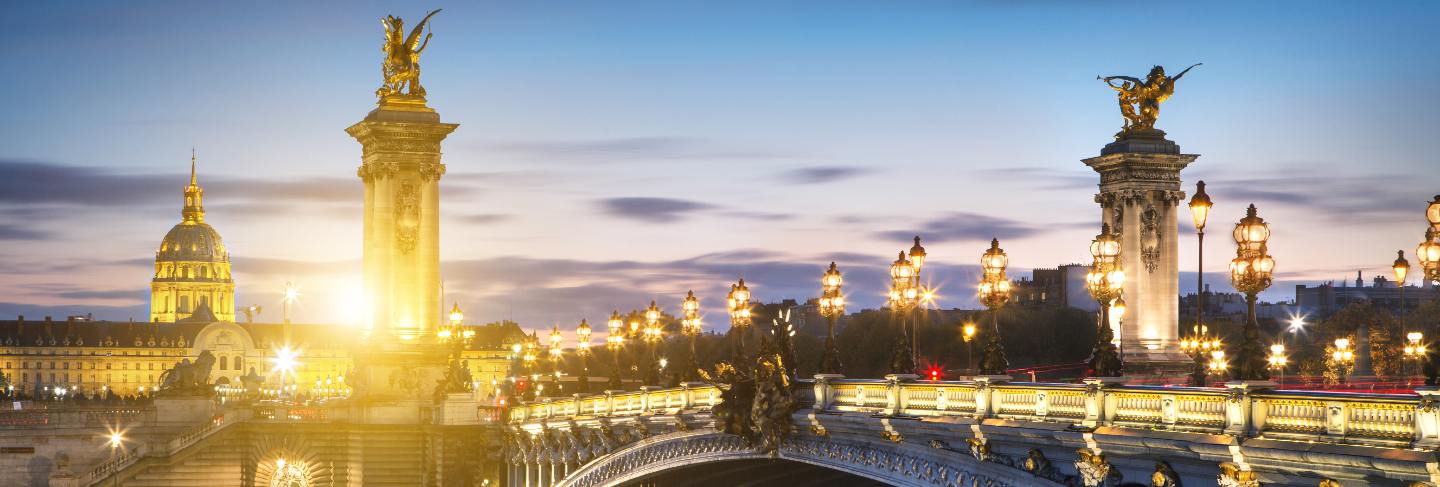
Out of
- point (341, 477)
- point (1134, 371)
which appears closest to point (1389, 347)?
point (1134, 371)

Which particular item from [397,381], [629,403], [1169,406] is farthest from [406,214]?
[1169,406]

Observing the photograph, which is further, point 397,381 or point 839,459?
point 397,381

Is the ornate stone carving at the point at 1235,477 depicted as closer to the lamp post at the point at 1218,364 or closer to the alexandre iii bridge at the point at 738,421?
the alexandre iii bridge at the point at 738,421

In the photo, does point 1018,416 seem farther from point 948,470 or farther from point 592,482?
point 592,482

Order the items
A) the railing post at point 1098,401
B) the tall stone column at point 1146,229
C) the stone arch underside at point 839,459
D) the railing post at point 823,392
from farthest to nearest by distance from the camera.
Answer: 1. the tall stone column at point 1146,229
2. the railing post at point 823,392
3. the stone arch underside at point 839,459
4. the railing post at point 1098,401

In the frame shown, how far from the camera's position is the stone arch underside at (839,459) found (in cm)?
3453

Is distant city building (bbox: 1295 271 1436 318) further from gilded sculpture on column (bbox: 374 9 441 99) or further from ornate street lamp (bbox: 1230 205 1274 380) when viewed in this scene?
ornate street lamp (bbox: 1230 205 1274 380)

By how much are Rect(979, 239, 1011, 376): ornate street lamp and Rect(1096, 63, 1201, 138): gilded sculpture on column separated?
1939 cm

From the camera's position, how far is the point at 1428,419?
76.0ft

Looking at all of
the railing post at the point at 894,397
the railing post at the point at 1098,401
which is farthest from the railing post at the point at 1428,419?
the railing post at the point at 894,397

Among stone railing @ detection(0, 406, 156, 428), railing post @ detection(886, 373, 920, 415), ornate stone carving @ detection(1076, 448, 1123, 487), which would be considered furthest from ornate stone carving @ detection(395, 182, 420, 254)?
ornate stone carving @ detection(1076, 448, 1123, 487)

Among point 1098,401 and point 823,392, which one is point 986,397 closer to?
point 1098,401

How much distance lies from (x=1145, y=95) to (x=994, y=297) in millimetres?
24278

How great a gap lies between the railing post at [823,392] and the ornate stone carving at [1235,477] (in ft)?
49.0
